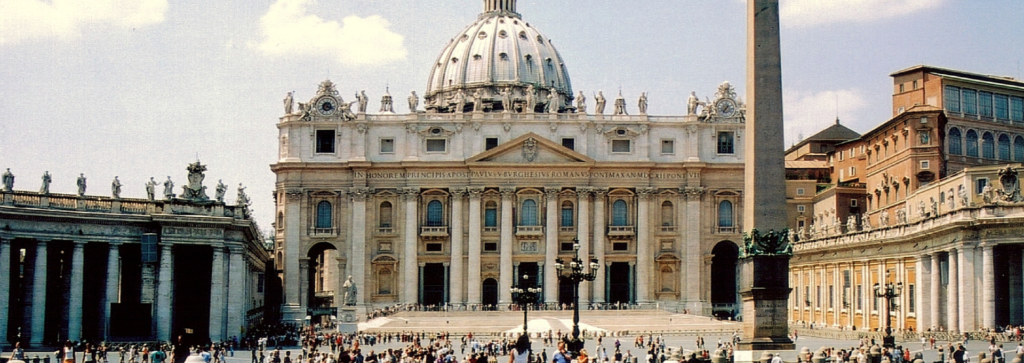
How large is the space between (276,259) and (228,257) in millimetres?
34849

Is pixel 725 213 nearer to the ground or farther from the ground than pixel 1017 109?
nearer to the ground

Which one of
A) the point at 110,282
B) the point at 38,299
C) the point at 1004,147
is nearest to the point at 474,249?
the point at 1004,147

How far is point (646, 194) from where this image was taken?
3563 inches

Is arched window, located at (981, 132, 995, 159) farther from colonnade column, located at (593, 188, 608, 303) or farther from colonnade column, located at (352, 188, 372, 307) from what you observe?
colonnade column, located at (352, 188, 372, 307)

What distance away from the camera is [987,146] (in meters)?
75.4

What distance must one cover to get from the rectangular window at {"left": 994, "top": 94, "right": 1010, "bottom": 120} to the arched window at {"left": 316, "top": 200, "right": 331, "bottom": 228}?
42157mm

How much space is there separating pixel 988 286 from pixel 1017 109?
26.5 metres

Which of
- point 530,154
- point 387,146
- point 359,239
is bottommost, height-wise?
point 359,239

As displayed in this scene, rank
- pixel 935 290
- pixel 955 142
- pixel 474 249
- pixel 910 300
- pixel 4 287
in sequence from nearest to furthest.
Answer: pixel 4 287
pixel 935 290
pixel 910 300
pixel 955 142
pixel 474 249

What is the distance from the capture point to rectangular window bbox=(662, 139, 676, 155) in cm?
9138

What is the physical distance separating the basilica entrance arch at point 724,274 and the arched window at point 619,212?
7.55 m

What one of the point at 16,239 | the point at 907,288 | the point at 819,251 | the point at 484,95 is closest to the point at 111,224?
the point at 16,239

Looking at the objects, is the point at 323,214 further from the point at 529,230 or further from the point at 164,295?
the point at 164,295

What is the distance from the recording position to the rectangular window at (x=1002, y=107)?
75750 mm
